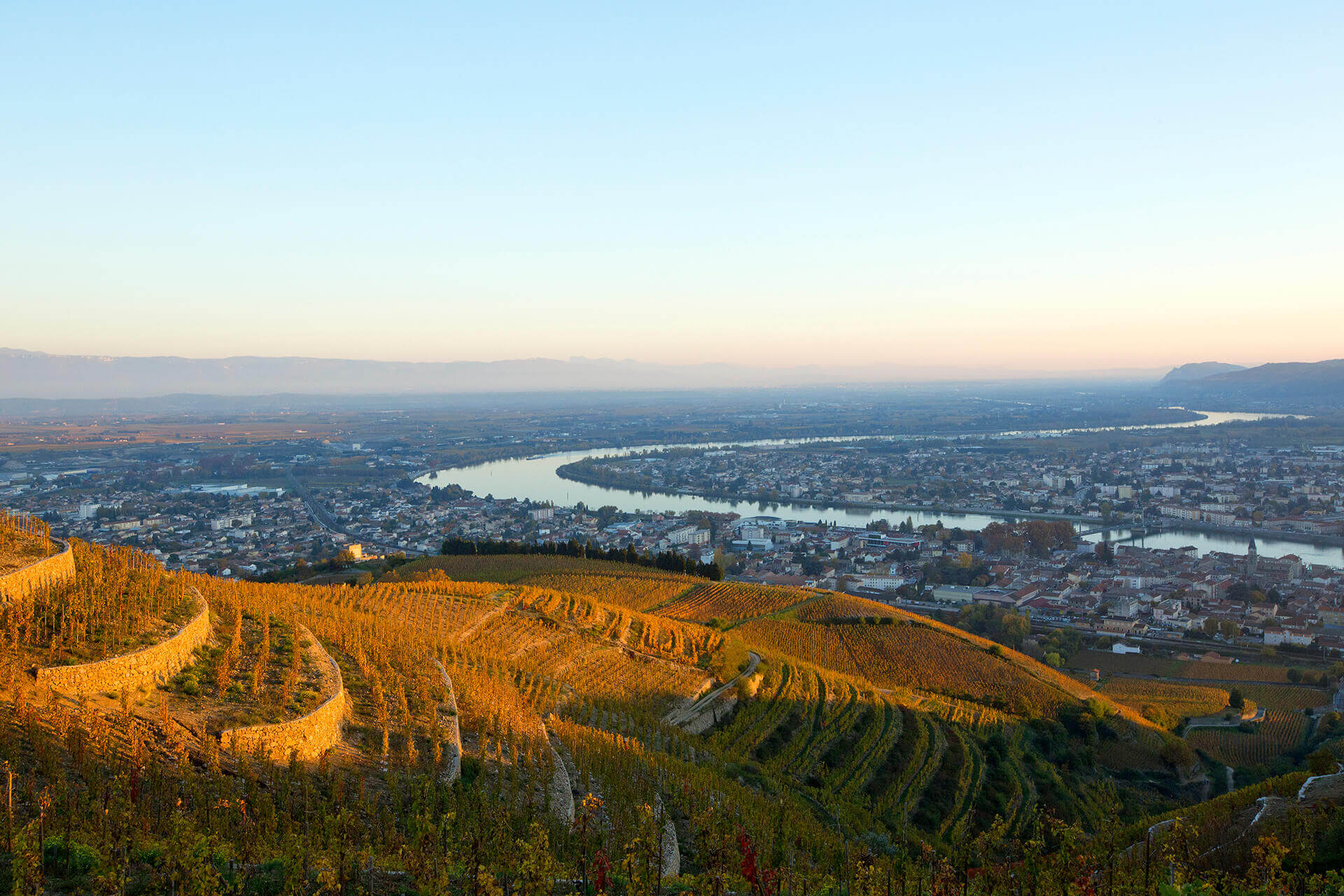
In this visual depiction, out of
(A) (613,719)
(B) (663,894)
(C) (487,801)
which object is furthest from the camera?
(A) (613,719)

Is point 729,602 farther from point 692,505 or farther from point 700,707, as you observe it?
point 692,505

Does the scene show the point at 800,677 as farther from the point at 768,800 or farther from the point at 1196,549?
the point at 1196,549

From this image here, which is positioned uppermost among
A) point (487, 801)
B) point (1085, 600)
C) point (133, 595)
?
point (133, 595)

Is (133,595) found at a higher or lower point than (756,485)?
higher

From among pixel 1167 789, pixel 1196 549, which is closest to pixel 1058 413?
pixel 1196 549

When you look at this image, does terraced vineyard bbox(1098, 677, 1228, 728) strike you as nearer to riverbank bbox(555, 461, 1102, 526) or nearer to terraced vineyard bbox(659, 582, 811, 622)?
terraced vineyard bbox(659, 582, 811, 622)

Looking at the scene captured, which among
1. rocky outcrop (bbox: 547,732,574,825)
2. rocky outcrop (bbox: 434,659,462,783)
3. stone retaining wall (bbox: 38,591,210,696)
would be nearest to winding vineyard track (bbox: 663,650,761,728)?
rocky outcrop (bbox: 434,659,462,783)
